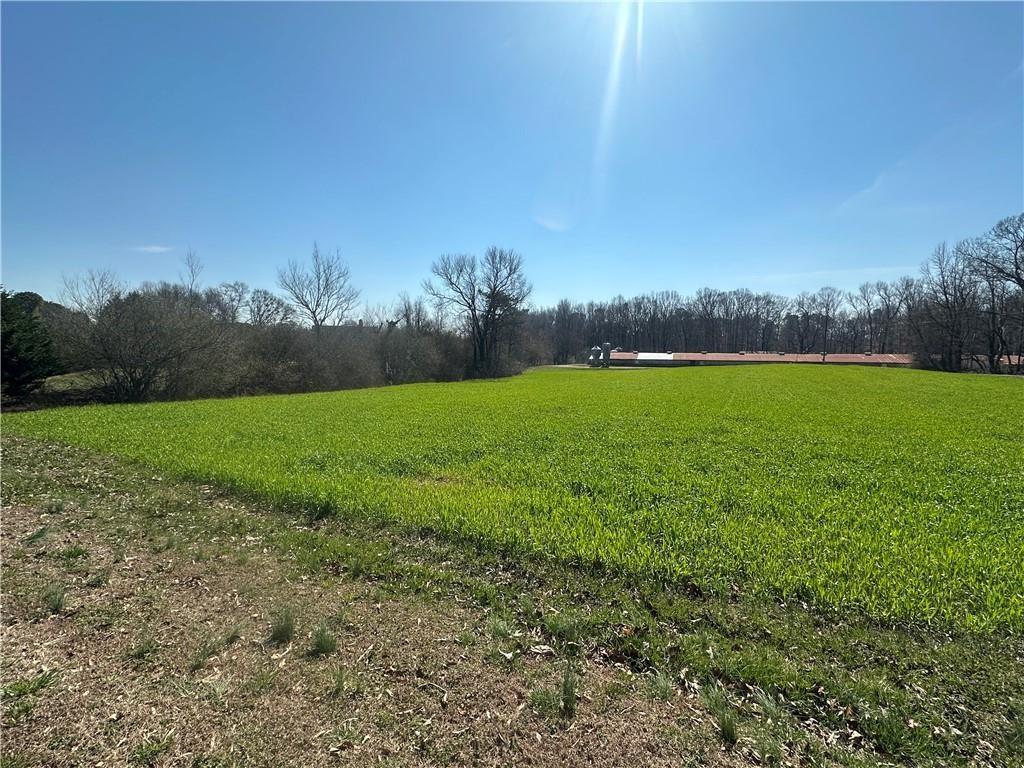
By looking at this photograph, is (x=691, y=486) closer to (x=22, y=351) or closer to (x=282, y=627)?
(x=282, y=627)

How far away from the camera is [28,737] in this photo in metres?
2.42

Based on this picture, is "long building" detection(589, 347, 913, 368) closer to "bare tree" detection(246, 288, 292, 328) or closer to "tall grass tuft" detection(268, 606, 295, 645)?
"bare tree" detection(246, 288, 292, 328)

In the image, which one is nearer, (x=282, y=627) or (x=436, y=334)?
(x=282, y=627)

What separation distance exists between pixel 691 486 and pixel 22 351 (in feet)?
110

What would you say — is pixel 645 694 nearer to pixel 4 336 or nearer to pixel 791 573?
pixel 791 573

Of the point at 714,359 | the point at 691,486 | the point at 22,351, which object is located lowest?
the point at 691,486

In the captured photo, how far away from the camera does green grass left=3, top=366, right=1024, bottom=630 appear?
4344mm

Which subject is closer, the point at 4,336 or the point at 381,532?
the point at 381,532

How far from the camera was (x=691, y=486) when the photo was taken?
738 centimetres

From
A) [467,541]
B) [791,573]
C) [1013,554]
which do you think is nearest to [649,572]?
[791,573]

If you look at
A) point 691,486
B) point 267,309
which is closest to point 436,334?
point 267,309

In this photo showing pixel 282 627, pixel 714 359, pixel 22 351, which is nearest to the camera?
pixel 282 627

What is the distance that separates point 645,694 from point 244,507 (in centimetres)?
617

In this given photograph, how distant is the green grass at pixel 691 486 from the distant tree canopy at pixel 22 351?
11648mm
